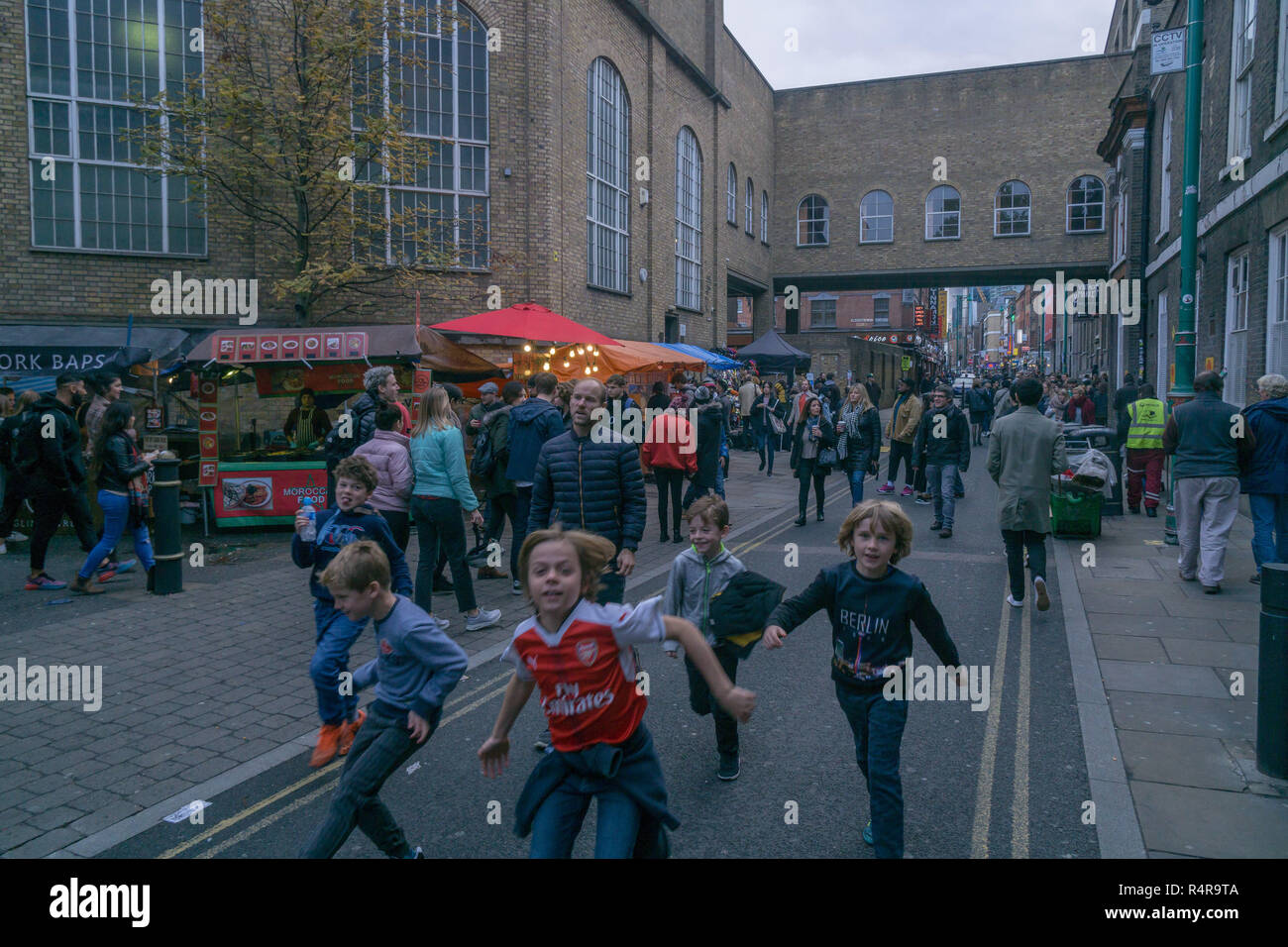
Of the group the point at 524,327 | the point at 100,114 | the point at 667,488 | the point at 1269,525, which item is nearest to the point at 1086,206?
the point at 524,327

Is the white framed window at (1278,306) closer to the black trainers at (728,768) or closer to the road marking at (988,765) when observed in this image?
the road marking at (988,765)

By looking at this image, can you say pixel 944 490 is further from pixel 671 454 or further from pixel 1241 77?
pixel 1241 77

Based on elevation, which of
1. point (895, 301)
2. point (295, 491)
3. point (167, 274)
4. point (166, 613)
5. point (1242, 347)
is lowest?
point (166, 613)

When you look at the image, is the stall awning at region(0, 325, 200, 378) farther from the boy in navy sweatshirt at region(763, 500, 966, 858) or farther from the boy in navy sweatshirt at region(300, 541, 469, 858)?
the boy in navy sweatshirt at region(763, 500, 966, 858)

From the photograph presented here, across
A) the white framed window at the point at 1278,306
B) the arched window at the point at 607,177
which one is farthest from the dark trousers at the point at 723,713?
the arched window at the point at 607,177

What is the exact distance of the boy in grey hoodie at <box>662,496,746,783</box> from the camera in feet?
14.3

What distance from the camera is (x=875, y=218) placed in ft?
125

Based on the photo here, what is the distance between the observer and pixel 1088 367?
3462cm

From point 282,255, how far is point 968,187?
29.7 metres

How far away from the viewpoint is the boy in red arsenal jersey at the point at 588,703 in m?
2.75

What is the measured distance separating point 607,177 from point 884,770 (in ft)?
68.1

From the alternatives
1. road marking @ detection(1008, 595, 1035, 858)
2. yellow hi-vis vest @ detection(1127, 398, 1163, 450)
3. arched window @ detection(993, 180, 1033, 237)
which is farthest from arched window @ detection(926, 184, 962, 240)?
Answer: road marking @ detection(1008, 595, 1035, 858)

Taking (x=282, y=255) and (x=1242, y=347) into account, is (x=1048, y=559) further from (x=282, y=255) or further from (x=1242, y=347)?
(x=282, y=255)
